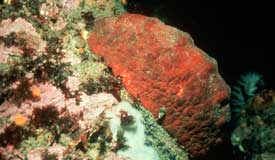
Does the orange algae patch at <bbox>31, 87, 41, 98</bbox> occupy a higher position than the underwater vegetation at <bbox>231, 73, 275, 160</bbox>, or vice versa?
the orange algae patch at <bbox>31, 87, 41, 98</bbox>

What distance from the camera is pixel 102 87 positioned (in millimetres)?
3721

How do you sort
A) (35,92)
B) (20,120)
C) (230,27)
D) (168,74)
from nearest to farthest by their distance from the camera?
1. (20,120)
2. (35,92)
3. (168,74)
4. (230,27)

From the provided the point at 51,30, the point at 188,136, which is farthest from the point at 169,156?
the point at 51,30

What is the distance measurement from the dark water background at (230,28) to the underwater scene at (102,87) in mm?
2272

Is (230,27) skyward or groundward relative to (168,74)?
skyward

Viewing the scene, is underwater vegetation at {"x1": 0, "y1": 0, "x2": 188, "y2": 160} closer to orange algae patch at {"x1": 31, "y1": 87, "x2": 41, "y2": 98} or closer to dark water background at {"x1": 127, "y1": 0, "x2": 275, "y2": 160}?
orange algae patch at {"x1": 31, "y1": 87, "x2": 41, "y2": 98}

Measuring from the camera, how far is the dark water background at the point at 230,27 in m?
6.82

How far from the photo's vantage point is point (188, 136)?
4.15 metres

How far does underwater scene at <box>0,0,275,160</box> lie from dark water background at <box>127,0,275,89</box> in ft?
7.45

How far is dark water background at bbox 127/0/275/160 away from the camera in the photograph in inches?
268

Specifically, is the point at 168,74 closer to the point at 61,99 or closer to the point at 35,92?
the point at 61,99

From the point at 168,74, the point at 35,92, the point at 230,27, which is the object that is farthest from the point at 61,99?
the point at 230,27

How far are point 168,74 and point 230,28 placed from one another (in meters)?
4.02

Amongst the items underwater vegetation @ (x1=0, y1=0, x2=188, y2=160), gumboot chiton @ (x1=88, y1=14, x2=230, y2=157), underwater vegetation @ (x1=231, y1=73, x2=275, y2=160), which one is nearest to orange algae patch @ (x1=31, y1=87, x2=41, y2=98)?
underwater vegetation @ (x1=0, y1=0, x2=188, y2=160)
